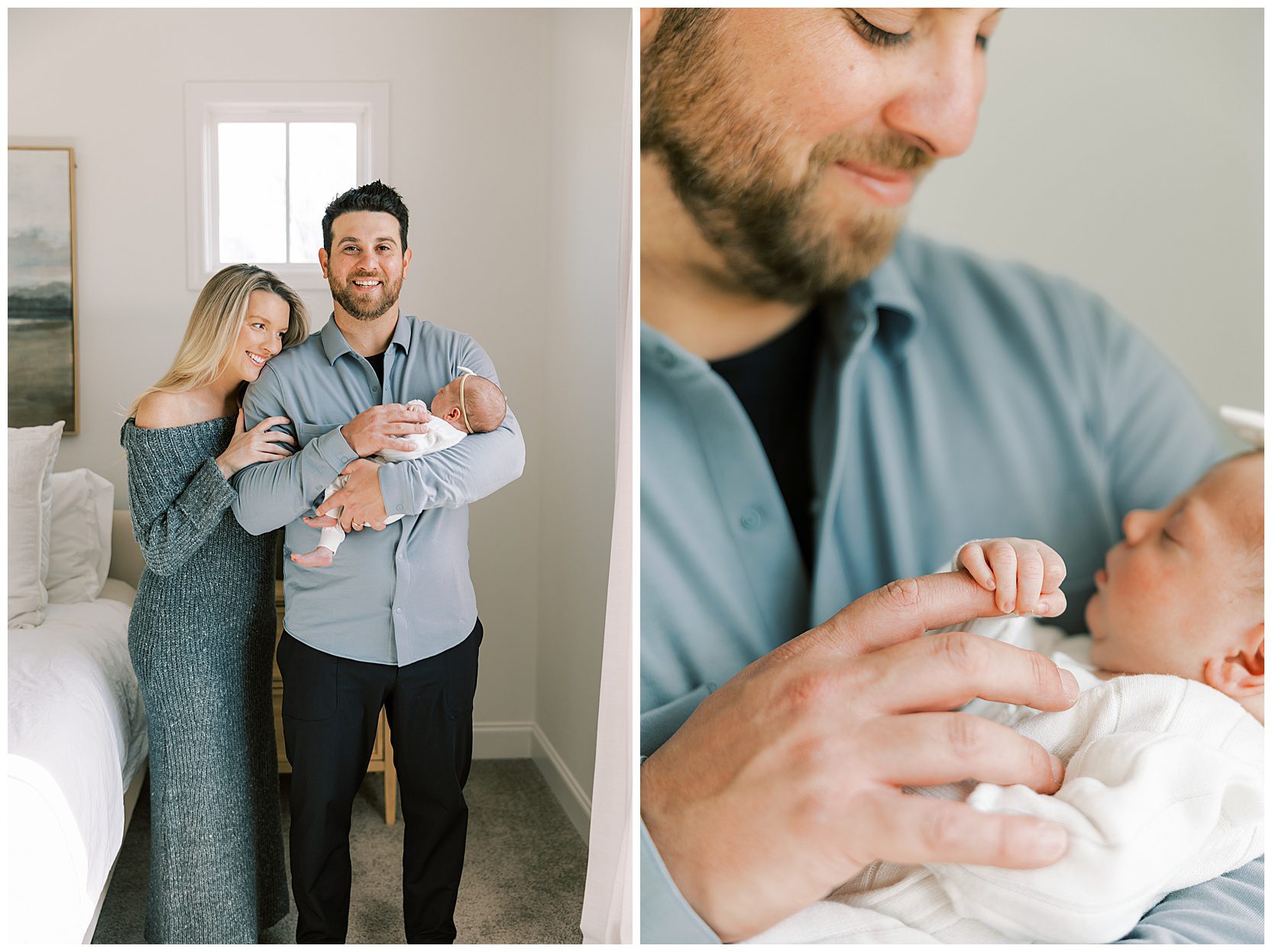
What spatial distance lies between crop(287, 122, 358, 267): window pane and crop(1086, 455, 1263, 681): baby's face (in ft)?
7.63

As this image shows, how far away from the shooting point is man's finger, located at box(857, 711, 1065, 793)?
1.17 metres

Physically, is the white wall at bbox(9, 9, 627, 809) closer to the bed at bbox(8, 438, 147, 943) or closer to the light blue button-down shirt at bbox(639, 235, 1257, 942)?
the bed at bbox(8, 438, 147, 943)

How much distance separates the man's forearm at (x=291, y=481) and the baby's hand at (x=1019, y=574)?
3.42ft

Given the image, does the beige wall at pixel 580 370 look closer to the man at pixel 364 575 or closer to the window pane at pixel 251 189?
the man at pixel 364 575

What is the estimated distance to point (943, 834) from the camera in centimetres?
114

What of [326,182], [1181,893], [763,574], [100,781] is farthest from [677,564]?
[326,182]

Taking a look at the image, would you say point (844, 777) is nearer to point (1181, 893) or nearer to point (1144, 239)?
point (1181, 893)

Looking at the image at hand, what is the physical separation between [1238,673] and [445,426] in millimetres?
1308

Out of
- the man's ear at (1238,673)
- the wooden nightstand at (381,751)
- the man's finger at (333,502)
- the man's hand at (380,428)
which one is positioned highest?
the man's hand at (380,428)

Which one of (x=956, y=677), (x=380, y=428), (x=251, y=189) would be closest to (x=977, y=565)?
(x=956, y=677)

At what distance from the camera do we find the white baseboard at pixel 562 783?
2.49 m

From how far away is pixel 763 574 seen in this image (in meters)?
1.39

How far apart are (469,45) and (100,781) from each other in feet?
7.19

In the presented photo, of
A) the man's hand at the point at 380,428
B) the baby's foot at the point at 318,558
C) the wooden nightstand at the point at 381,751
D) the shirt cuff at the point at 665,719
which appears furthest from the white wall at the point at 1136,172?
the wooden nightstand at the point at 381,751
